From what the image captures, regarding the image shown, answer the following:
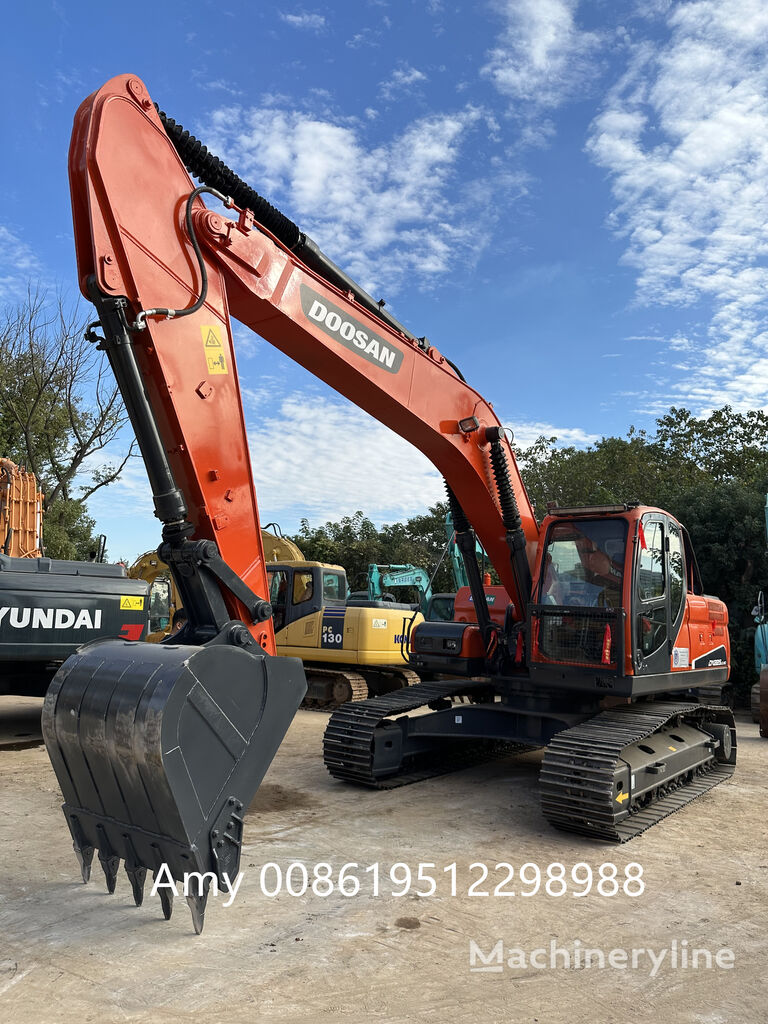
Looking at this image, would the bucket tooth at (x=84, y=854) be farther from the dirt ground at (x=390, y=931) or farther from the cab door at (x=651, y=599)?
the cab door at (x=651, y=599)

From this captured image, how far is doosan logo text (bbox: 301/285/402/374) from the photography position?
5.13 m

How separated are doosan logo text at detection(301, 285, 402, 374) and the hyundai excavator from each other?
0.05ft

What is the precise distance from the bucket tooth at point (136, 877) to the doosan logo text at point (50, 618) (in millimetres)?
4571

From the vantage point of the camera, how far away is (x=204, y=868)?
3.54 metres

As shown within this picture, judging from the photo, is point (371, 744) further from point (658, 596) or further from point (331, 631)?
point (331, 631)

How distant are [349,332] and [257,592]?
75.4 inches

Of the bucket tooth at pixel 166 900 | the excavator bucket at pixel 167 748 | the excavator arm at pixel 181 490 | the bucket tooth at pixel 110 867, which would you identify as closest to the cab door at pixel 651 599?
the excavator arm at pixel 181 490

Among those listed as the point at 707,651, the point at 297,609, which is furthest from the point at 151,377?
the point at 297,609

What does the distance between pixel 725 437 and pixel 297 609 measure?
55.3 ft

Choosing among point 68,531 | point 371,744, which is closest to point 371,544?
point 68,531

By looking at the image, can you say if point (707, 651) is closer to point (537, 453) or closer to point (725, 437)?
point (725, 437)

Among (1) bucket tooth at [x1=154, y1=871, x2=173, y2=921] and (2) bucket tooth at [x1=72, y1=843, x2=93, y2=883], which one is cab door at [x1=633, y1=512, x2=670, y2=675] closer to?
(1) bucket tooth at [x1=154, y1=871, x2=173, y2=921]

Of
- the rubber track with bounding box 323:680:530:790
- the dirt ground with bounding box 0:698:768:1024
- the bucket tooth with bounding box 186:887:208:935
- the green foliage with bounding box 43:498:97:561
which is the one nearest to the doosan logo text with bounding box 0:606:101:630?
the dirt ground with bounding box 0:698:768:1024

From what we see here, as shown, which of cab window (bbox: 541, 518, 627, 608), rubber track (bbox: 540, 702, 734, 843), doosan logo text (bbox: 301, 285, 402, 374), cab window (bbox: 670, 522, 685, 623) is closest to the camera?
doosan logo text (bbox: 301, 285, 402, 374)
